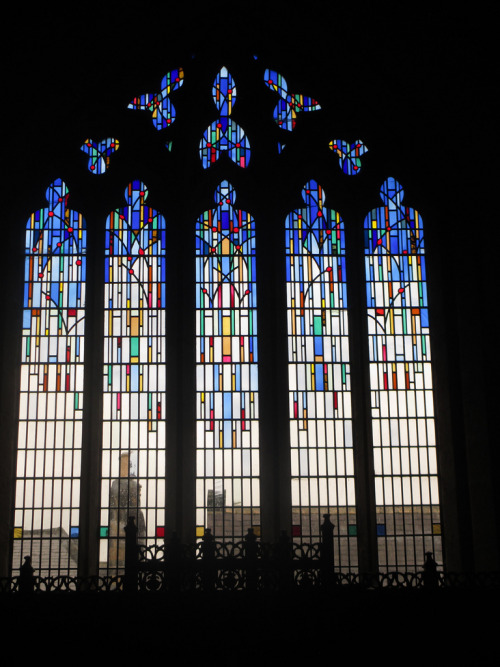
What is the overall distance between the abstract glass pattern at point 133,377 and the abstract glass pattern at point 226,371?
1.43 feet

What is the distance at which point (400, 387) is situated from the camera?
9078mm

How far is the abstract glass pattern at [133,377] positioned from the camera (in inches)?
341

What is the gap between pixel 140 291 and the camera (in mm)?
9305

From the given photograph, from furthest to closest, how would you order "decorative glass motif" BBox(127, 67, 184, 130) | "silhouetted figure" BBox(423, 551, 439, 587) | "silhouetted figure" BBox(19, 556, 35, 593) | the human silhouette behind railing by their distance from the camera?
"decorative glass motif" BBox(127, 67, 184, 130)
the human silhouette behind railing
"silhouetted figure" BBox(423, 551, 439, 587)
"silhouetted figure" BBox(19, 556, 35, 593)

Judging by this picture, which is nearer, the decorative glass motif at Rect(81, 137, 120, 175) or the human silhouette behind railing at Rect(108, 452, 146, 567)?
the human silhouette behind railing at Rect(108, 452, 146, 567)

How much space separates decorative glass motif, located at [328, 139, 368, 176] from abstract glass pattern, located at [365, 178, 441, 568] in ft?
1.50

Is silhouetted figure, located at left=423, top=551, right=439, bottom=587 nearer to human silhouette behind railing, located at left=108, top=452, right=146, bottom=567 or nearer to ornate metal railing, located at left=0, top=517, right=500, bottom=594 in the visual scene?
ornate metal railing, located at left=0, top=517, right=500, bottom=594

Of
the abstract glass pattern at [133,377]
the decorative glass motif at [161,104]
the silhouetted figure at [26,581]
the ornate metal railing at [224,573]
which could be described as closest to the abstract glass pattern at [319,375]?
the abstract glass pattern at [133,377]

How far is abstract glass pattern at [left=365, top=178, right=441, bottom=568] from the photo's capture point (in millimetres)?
8719

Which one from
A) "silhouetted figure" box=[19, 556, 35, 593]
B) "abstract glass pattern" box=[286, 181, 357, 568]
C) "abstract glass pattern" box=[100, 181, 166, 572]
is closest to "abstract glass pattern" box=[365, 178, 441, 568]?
"abstract glass pattern" box=[286, 181, 357, 568]

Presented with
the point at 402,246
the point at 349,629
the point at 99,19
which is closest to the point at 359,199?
the point at 402,246

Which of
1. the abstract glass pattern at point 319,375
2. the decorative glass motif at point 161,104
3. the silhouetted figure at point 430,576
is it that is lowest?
the silhouetted figure at point 430,576

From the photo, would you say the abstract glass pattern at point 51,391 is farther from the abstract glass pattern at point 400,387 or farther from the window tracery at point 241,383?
the abstract glass pattern at point 400,387

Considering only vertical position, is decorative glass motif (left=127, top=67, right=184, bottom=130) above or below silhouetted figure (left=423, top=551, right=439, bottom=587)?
above
